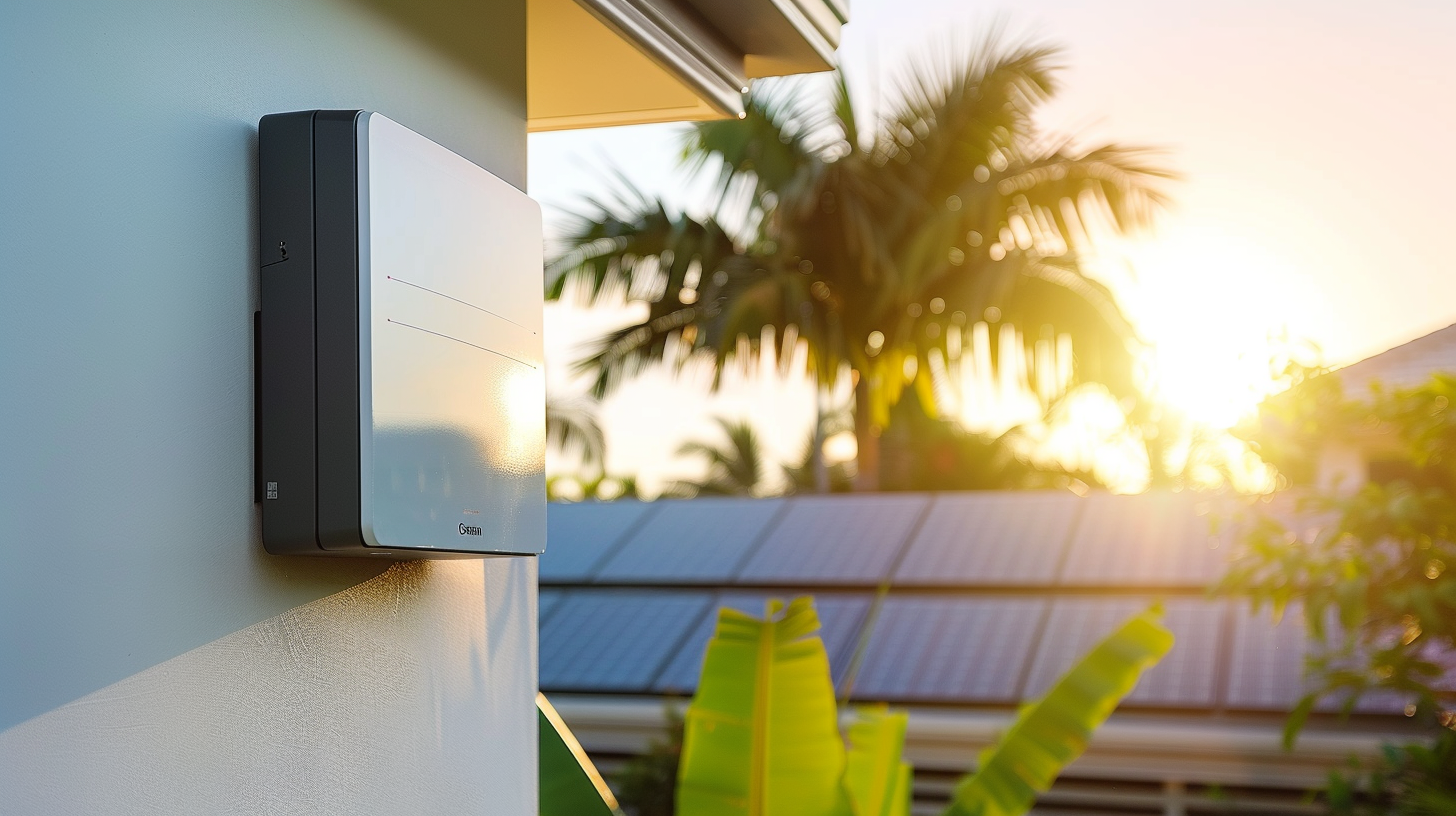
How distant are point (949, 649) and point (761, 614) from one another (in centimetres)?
99

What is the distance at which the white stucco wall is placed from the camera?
3.58 feet

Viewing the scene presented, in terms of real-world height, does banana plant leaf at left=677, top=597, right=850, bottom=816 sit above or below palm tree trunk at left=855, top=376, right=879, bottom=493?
below

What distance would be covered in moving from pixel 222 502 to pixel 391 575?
1.11 feet

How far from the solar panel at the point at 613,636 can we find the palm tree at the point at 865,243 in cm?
502

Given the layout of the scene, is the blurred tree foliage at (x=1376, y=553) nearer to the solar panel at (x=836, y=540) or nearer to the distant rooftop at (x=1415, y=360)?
the solar panel at (x=836, y=540)

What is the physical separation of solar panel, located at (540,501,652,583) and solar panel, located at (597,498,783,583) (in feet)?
0.37

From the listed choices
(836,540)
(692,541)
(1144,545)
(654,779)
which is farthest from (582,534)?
(1144,545)

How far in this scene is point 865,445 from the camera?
38.8ft

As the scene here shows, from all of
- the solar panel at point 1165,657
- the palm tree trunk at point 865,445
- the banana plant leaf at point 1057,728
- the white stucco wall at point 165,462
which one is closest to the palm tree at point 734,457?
the palm tree trunk at point 865,445

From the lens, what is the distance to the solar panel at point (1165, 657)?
5234 millimetres

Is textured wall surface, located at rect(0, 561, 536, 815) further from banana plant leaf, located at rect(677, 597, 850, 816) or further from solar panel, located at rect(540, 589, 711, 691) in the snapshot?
solar panel, located at rect(540, 589, 711, 691)

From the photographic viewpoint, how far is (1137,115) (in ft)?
34.3

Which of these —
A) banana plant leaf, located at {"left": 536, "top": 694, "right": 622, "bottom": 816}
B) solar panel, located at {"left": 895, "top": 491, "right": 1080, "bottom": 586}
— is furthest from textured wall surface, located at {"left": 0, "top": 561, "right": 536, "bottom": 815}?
solar panel, located at {"left": 895, "top": 491, "right": 1080, "bottom": 586}

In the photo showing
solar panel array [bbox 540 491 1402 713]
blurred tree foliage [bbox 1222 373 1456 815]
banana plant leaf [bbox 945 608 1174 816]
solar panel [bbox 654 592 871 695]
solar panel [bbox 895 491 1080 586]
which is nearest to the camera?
banana plant leaf [bbox 945 608 1174 816]
